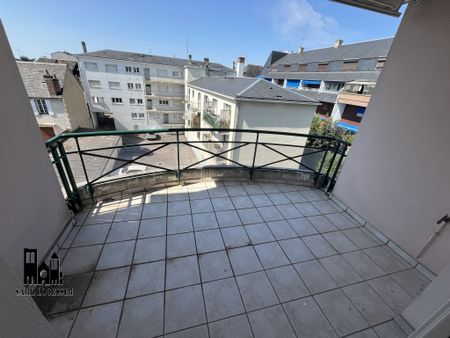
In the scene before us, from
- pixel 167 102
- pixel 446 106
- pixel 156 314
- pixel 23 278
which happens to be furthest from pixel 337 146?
pixel 167 102

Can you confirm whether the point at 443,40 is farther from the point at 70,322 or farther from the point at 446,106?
the point at 70,322

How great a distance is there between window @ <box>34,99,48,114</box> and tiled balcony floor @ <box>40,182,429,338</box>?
1395 centimetres

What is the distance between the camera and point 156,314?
53.3 inches

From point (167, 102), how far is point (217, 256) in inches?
824

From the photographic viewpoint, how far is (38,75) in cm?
1166

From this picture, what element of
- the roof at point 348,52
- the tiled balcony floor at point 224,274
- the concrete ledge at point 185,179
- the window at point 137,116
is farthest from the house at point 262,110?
the window at point 137,116

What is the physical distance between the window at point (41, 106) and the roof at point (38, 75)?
345 mm

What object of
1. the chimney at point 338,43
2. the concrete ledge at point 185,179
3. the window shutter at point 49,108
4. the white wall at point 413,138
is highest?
the chimney at point 338,43

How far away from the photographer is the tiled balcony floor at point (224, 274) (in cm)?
134

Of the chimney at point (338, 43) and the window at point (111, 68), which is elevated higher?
the chimney at point (338, 43)

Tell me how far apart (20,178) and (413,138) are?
11.4ft

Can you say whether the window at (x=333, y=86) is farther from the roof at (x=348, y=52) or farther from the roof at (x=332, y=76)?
the roof at (x=348, y=52)

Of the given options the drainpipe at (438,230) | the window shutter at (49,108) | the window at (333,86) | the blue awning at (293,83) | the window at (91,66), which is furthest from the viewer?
the blue awning at (293,83)

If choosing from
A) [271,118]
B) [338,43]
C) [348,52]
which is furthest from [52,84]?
[338,43]
